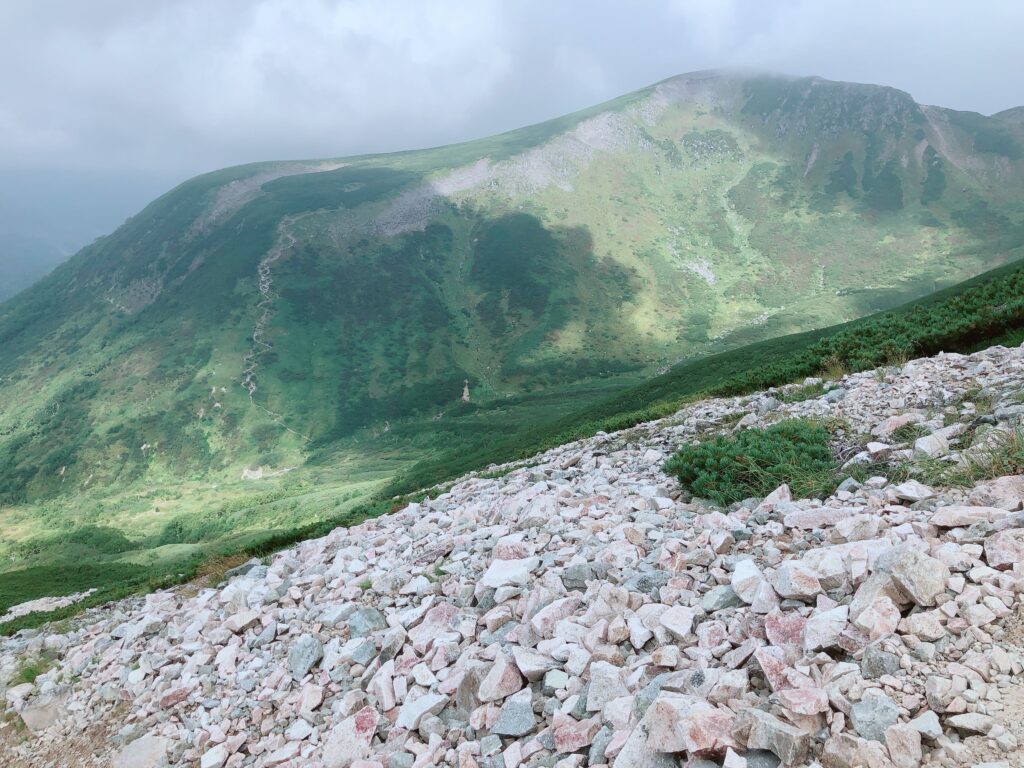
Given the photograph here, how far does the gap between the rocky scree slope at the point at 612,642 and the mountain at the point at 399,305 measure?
77912 millimetres

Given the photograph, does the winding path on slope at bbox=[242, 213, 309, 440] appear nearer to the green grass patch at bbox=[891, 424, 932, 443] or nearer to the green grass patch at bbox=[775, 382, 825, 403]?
the green grass patch at bbox=[775, 382, 825, 403]

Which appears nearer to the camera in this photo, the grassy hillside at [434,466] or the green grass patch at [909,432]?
the green grass patch at [909,432]

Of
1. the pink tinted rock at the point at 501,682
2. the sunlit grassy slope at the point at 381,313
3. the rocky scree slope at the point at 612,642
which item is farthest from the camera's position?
the sunlit grassy slope at the point at 381,313

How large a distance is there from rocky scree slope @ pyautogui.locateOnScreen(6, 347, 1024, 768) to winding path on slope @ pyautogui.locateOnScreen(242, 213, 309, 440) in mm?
112737

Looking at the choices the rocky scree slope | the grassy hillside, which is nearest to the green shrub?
the rocky scree slope

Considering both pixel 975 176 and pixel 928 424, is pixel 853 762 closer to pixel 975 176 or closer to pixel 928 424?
pixel 928 424

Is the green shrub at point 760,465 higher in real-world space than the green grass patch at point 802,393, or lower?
higher

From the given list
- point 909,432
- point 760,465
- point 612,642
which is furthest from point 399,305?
point 612,642

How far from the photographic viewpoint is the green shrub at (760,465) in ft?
28.8

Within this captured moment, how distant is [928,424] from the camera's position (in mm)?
9312

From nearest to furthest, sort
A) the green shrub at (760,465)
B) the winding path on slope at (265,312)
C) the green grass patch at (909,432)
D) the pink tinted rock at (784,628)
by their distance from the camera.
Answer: the pink tinted rock at (784,628) < the green shrub at (760,465) < the green grass patch at (909,432) < the winding path on slope at (265,312)

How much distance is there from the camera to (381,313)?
153 meters

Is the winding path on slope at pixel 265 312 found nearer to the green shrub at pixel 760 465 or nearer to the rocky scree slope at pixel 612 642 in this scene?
the rocky scree slope at pixel 612 642

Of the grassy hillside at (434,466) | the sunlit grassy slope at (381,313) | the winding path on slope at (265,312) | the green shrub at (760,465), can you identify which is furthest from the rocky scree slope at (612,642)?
the winding path on slope at (265,312)
